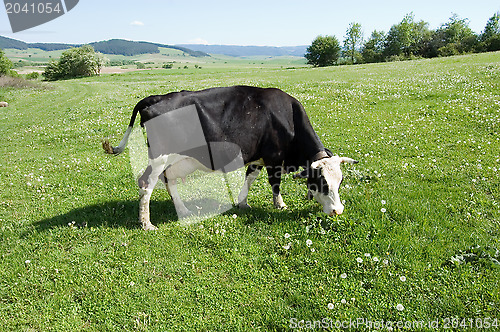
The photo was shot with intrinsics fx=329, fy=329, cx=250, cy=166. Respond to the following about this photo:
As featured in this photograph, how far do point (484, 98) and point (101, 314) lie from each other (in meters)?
17.5

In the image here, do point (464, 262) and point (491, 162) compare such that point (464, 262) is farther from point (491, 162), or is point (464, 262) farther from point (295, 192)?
point (491, 162)

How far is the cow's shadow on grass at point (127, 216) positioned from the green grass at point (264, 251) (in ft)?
0.15

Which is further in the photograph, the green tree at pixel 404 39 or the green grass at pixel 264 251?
the green tree at pixel 404 39

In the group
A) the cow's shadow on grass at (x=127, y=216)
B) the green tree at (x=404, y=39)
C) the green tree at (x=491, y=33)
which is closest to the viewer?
the cow's shadow on grass at (x=127, y=216)

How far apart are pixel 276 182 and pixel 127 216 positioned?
351cm

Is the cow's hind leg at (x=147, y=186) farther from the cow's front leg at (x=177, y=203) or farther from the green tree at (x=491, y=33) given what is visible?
the green tree at (x=491, y=33)

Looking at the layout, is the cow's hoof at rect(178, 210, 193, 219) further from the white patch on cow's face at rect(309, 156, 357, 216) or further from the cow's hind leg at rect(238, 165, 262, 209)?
the white patch on cow's face at rect(309, 156, 357, 216)

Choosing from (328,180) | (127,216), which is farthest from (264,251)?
(127,216)

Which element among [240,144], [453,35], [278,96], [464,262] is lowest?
[464,262]

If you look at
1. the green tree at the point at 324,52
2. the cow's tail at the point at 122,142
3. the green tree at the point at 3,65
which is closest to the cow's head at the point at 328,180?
the cow's tail at the point at 122,142

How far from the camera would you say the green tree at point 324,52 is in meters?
108

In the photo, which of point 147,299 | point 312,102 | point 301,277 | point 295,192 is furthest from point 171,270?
point 312,102

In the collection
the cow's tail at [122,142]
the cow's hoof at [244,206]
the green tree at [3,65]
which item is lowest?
the cow's hoof at [244,206]

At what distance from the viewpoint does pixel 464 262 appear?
17.1 ft
